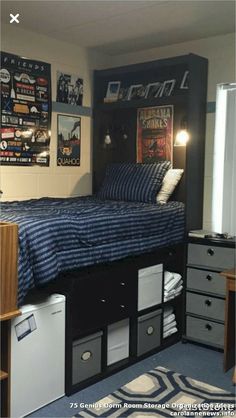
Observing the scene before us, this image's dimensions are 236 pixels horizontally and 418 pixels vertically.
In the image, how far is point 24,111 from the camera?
Answer: 3340 mm

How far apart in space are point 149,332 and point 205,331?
1.42 feet

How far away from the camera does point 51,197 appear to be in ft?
11.9

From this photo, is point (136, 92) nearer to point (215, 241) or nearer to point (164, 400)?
point (215, 241)

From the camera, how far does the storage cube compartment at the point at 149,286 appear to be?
2.86 meters

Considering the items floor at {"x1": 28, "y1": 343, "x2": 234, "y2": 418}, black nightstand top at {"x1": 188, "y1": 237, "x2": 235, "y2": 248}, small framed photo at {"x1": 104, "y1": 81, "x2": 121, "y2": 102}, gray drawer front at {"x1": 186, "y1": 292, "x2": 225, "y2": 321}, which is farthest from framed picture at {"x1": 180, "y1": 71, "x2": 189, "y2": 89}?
floor at {"x1": 28, "y1": 343, "x2": 234, "y2": 418}

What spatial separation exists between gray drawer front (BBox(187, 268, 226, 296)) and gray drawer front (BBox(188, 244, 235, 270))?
0.21ft

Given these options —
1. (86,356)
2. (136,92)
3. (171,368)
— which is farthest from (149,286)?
(136,92)

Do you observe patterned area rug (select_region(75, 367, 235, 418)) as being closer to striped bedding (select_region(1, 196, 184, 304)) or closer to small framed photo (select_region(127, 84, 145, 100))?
striped bedding (select_region(1, 196, 184, 304))

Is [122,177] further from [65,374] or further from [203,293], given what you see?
[65,374]

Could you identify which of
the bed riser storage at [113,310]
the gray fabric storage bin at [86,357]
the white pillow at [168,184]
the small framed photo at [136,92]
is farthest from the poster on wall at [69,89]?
the gray fabric storage bin at [86,357]

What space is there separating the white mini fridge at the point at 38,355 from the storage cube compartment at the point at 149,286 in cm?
70

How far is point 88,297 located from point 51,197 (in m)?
1.38

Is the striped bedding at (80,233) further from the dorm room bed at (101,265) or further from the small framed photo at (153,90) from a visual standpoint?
the small framed photo at (153,90)

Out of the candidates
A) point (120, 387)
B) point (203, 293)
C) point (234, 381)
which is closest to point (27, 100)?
point (203, 293)
